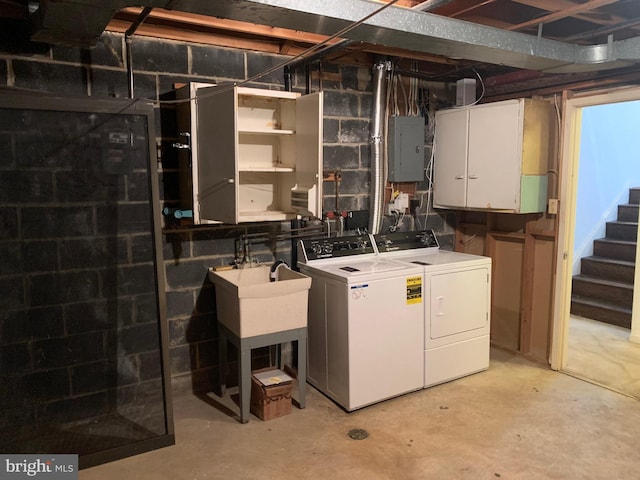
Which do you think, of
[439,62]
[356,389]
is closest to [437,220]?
[439,62]

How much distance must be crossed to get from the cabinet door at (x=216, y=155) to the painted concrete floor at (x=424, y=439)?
1.26m

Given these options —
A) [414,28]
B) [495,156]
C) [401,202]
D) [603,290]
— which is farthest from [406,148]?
[603,290]

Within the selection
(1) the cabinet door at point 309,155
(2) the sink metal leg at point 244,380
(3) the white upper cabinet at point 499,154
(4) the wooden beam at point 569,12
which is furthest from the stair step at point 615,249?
(2) the sink metal leg at point 244,380

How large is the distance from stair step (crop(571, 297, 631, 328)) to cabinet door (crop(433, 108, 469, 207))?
217 centimetres

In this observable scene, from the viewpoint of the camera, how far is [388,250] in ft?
12.6

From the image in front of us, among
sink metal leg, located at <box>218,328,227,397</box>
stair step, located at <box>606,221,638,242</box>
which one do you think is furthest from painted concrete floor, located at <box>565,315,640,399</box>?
sink metal leg, located at <box>218,328,227,397</box>

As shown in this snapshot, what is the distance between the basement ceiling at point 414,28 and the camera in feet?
6.67

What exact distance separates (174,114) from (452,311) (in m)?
2.28

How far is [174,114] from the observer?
3105 mm

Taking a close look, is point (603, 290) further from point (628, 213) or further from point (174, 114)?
point (174, 114)

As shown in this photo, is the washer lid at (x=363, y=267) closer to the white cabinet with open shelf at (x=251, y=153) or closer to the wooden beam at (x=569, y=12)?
the white cabinet with open shelf at (x=251, y=153)

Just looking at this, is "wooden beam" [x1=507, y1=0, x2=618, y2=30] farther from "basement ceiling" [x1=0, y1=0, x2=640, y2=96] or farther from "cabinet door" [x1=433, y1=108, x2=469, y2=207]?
"cabinet door" [x1=433, y1=108, x2=469, y2=207]

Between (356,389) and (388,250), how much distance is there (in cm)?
116

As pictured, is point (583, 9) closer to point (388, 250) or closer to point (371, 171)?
point (371, 171)
